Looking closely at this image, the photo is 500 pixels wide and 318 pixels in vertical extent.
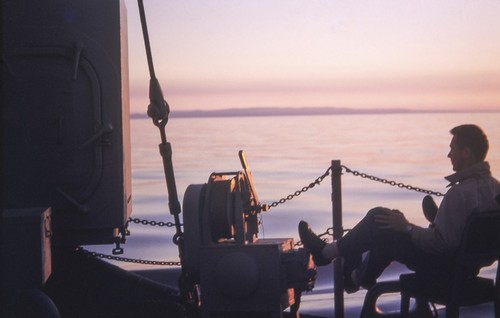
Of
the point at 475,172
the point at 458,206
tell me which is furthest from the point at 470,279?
the point at 475,172

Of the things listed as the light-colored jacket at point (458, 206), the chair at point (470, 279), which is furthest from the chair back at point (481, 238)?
the light-colored jacket at point (458, 206)

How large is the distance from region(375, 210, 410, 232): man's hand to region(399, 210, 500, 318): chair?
1.27 feet

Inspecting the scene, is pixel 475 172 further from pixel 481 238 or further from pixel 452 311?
pixel 452 311

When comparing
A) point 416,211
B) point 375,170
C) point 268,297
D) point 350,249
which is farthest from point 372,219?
point 375,170

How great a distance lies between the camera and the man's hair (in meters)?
A: 5.72

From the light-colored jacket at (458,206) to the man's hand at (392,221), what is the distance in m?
0.17

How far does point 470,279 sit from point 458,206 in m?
0.47

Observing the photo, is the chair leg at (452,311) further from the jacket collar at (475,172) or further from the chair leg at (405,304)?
the jacket collar at (475,172)

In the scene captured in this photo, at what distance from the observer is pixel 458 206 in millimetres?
5473

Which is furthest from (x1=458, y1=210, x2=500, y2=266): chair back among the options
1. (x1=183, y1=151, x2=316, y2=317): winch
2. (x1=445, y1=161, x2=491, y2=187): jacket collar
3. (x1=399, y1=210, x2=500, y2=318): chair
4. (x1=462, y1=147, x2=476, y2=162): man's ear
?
(x1=183, y1=151, x2=316, y2=317): winch

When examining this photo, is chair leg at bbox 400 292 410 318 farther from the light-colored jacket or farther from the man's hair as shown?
the man's hair

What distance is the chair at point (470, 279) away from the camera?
204 inches

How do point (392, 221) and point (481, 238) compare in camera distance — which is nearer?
point (481, 238)

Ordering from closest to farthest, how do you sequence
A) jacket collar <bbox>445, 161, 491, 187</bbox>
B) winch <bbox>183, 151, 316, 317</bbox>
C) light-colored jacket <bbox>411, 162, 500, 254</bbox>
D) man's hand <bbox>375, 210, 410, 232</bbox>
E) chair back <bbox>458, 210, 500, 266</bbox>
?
chair back <bbox>458, 210, 500, 266</bbox> < light-colored jacket <bbox>411, 162, 500, 254</bbox> < jacket collar <bbox>445, 161, 491, 187</bbox> < winch <bbox>183, 151, 316, 317</bbox> < man's hand <bbox>375, 210, 410, 232</bbox>
